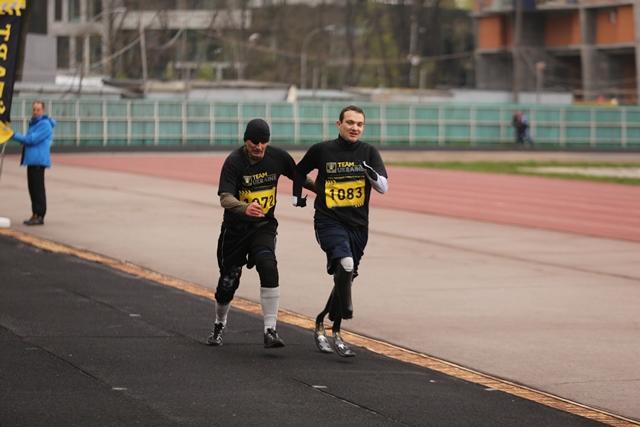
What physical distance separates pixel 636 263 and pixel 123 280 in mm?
6540

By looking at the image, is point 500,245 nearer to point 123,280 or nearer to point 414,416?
point 123,280

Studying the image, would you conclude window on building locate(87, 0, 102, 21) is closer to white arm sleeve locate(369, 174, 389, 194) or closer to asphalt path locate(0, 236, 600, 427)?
asphalt path locate(0, 236, 600, 427)

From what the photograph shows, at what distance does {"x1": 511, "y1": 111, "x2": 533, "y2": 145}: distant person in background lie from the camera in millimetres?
69812

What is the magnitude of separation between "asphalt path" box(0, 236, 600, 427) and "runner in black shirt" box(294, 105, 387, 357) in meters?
0.55

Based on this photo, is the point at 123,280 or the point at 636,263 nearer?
the point at 123,280

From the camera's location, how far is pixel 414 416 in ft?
27.9

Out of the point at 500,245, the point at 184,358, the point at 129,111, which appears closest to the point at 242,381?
the point at 184,358

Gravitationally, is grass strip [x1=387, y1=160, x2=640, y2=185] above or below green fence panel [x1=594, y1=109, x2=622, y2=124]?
below

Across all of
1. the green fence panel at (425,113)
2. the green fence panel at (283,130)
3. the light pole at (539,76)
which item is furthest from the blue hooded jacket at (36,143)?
the light pole at (539,76)

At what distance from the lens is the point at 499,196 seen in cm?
3297

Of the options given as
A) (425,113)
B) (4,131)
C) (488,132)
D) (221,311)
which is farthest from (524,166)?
(221,311)

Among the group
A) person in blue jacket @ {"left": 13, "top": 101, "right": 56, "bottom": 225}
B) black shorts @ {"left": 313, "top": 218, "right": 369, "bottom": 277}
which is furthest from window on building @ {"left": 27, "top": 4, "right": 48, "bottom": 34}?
black shorts @ {"left": 313, "top": 218, "right": 369, "bottom": 277}

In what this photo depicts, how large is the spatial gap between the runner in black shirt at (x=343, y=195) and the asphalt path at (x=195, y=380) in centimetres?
55

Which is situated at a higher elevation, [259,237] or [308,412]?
[259,237]
